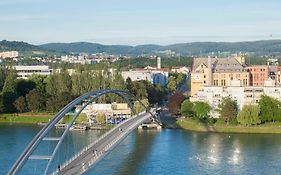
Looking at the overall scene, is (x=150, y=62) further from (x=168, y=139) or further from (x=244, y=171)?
(x=244, y=171)

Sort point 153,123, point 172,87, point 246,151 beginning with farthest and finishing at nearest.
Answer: point 172,87
point 153,123
point 246,151

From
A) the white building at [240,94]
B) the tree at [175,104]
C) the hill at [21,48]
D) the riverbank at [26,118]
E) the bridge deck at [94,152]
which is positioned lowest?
the riverbank at [26,118]

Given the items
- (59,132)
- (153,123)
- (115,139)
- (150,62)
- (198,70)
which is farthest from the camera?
(150,62)

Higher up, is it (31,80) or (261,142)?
(31,80)

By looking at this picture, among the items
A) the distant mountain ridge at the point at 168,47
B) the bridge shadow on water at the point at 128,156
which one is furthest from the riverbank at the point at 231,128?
the distant mountain ridge at the point at 168,47

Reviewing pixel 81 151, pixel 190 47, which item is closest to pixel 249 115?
pixel 81 151

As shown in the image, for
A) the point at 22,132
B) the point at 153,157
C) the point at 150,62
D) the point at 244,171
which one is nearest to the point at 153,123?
the point at 22,132

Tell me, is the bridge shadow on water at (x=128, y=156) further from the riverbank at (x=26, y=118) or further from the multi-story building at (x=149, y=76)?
the multi-story building at (x=149, y=76)

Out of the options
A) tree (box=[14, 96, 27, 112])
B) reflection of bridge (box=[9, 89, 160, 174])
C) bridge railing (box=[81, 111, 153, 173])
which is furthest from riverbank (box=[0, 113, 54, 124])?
bridge railing (box=[81, 111, 153, 173])

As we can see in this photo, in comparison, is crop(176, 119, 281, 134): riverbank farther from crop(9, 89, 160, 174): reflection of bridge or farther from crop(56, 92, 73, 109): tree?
crop(56, 92, 73, 109): tree
